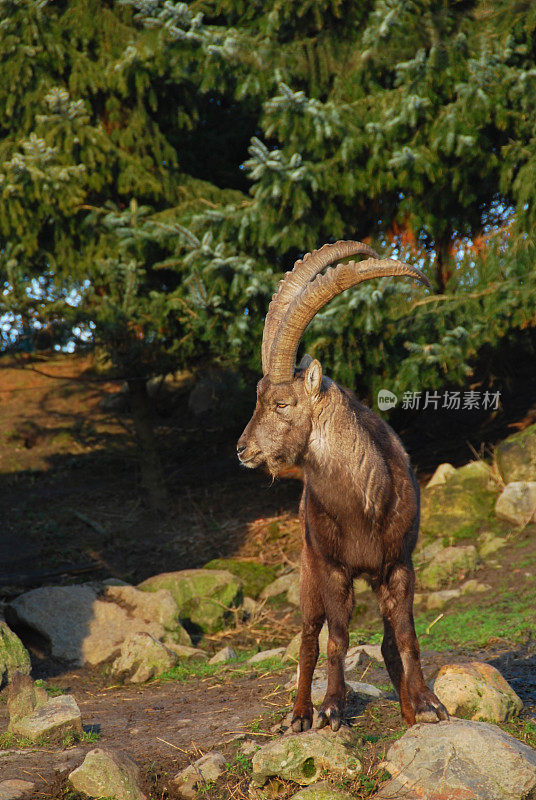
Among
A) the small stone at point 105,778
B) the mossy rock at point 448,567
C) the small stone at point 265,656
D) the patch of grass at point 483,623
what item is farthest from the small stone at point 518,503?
the small stone at point 105,778

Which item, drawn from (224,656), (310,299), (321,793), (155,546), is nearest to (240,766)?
(321,793)

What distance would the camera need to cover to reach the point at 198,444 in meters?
16.0

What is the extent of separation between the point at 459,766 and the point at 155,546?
26.2 feet

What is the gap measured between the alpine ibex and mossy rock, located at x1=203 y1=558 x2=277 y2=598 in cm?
530

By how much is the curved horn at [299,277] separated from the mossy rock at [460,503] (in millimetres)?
6032

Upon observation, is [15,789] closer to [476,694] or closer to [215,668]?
[476,694]

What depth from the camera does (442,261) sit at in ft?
33.7

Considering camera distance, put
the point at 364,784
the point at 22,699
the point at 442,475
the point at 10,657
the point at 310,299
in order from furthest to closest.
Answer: the point at 442,475
the point at 10,657
the point at 22,699
the point at 310,299
the point at 364,784

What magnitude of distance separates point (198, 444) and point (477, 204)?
8.04 metres

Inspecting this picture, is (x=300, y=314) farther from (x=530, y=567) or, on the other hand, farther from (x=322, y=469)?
(x=530, y=567)

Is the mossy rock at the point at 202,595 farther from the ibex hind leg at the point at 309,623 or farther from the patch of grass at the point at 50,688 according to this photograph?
the ibex hind leg at the point at 309,623

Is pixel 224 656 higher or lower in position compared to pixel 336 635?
lower

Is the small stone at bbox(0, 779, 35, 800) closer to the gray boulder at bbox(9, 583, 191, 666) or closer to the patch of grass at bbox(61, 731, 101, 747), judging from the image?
the patch of grass at bbox(61, 731, 101, 747)

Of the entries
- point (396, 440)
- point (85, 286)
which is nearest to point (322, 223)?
point (85, 286)
